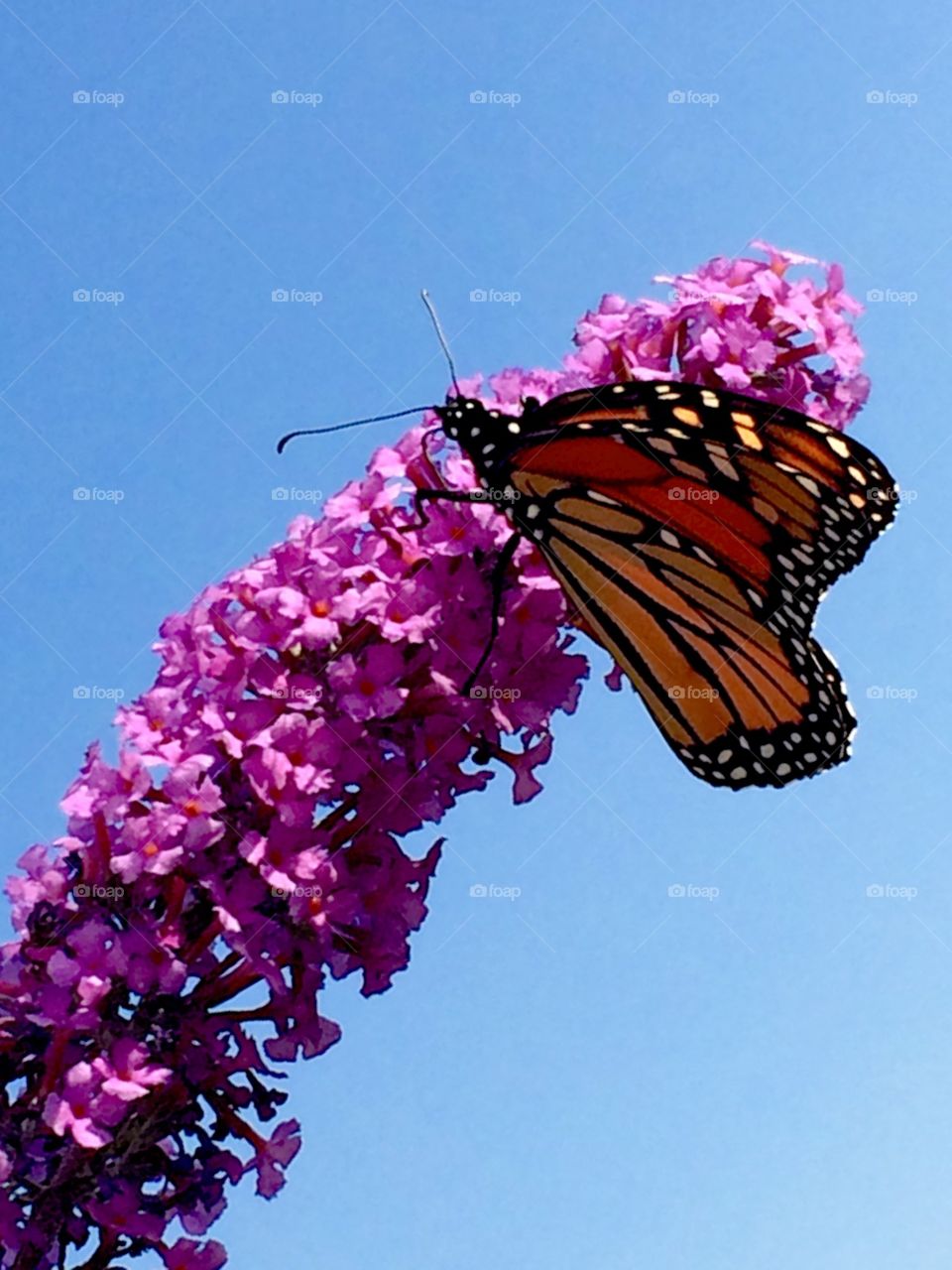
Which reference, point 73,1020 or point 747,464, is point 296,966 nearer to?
point 73,1020

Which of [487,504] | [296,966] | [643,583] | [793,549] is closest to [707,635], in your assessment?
[643,583]

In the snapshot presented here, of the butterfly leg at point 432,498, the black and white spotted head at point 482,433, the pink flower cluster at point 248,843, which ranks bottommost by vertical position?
the pink flower cluster at point 248,843

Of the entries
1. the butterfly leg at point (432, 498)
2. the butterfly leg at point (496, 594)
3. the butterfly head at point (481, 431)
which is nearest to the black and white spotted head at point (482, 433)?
the butterfly head at point (481, 431)

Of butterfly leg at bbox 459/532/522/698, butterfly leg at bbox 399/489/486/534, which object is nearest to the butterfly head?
butterfly leg at bbox 399/489/486/534

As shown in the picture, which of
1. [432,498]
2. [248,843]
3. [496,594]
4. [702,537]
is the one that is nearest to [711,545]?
[702,537]

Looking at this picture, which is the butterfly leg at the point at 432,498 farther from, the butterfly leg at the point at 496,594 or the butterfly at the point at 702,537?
the butterfly leg at the point at 496,594

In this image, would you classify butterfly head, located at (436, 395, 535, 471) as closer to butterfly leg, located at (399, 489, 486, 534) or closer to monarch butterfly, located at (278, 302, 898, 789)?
monarch butterfly, located at (278, 302, 898, 789)

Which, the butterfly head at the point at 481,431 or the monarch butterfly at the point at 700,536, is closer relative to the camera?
the monarch butterfly at the point at 700,536
